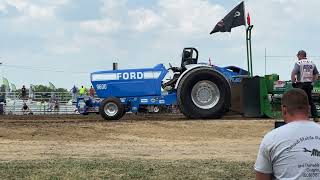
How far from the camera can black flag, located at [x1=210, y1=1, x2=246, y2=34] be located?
60.5 ft

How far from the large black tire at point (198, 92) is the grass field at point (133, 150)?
1.97 m

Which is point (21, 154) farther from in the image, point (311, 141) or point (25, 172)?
point (311, 141)

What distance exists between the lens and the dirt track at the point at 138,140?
10031mm

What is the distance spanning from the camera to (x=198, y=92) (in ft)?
56.6

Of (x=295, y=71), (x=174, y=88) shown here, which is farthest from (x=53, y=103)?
(x=295, y=71)

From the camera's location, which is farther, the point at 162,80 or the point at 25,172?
the point at 162,80

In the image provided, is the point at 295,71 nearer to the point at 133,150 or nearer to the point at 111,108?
the point at 133,150

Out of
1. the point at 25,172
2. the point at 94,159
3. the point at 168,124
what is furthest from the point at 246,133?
the point at 25,172

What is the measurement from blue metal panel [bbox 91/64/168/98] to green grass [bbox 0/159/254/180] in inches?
364

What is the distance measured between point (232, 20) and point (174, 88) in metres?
2.86

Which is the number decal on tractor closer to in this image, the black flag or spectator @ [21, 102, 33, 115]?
the black flag

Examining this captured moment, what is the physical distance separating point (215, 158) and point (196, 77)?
7.71m

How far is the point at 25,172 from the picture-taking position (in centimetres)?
792

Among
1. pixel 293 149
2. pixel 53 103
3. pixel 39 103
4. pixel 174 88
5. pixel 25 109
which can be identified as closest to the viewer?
pixel 293 149
